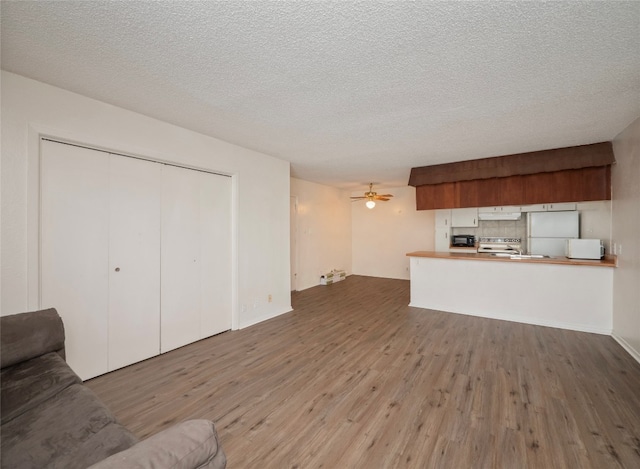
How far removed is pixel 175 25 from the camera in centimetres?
156

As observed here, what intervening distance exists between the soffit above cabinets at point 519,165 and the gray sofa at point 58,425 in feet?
16.7

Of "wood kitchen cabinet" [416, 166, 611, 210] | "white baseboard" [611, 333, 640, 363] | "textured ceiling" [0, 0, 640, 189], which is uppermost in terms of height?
"textured ceiling" [0, 0, 640, 189]

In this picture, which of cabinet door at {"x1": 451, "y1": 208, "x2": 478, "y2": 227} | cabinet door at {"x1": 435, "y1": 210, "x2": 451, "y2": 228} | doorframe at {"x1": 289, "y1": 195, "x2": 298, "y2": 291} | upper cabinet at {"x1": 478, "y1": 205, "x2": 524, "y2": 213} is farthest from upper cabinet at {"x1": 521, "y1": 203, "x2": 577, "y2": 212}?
doorframe at {"x1": 289, "y1": 195, "x2": 298, "y2": 291}

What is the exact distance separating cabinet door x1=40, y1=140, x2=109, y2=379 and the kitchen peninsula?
14.9 feet

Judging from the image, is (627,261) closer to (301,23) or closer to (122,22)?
(301,23)

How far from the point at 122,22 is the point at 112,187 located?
1668mm

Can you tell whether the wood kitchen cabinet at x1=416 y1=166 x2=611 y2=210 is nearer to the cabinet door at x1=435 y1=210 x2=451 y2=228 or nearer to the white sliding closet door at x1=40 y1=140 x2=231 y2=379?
the cabinet door at x1=435 y1=210 x2=451 y2=228

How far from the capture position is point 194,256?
3449 mm

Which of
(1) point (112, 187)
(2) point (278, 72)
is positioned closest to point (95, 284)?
(1) point (112, 187)

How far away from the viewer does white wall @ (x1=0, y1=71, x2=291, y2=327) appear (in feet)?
6.94

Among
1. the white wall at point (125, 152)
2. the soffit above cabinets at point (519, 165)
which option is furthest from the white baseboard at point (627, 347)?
the white wall at point (125, 152)

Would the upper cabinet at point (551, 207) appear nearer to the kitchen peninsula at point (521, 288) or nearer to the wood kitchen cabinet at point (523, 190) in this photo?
the wood kitchen cabinet at point (523, 190)

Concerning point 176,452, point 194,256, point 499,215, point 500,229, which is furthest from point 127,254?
point 500,229

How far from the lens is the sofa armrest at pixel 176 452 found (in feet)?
2.57
